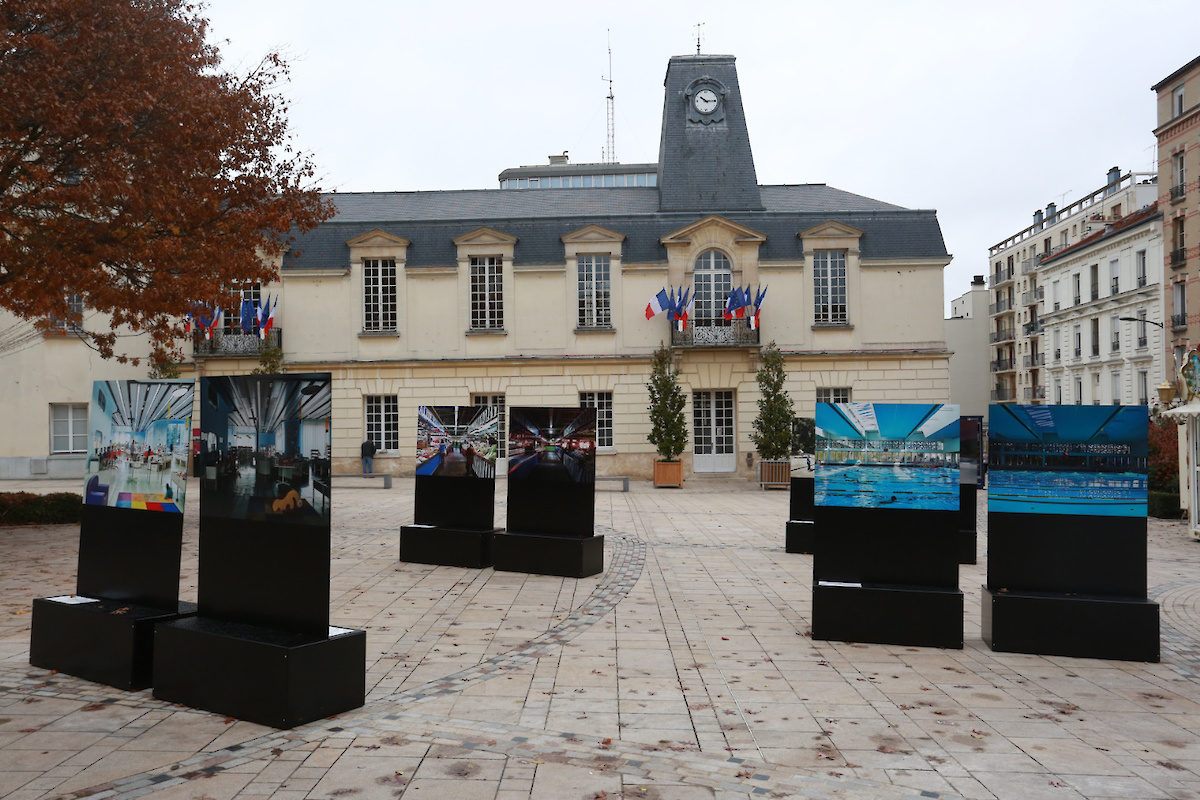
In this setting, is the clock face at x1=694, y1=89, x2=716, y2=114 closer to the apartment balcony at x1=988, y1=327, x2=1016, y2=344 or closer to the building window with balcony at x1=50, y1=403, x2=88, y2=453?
the building window with balcony at x1=50, y1=403, x2=88, y2=453

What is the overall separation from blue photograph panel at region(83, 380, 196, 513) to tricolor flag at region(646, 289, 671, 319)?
22288 mm

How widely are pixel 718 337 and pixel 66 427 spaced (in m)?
22.4

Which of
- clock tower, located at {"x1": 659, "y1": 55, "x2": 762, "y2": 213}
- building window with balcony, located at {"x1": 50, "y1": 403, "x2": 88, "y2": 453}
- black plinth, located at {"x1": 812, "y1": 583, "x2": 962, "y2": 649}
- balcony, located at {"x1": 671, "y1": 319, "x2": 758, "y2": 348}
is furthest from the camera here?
clock tower, located at {"x1": 659, "y1": 55, "x2": 762, "y2": 213}

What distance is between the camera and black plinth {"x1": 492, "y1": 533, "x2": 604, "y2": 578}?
1086 cm

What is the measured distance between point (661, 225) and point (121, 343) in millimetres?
19121

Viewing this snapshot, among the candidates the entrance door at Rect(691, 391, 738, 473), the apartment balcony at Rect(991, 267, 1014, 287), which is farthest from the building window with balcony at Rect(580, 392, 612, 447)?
the apartment balcony at Rect(991, 267, 1014, 287)

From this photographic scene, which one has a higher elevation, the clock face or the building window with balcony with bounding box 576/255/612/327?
the clock face

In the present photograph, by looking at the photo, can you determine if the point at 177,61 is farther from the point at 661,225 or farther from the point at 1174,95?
the point at 1174,95

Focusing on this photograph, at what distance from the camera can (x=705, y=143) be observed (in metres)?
32.2

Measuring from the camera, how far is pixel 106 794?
4336 mm

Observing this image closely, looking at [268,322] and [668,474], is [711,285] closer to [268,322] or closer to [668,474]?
[668,474]

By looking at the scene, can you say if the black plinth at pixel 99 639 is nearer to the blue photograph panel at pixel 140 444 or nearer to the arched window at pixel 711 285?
the blue photograph panel at pixel 140 444

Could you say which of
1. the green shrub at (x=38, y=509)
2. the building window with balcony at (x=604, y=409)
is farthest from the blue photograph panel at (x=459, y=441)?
the building window with balcony at (x=604, y=409)

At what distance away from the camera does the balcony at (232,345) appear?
1172 inches
